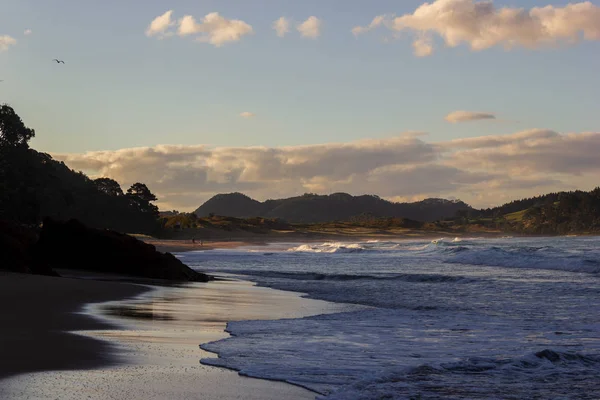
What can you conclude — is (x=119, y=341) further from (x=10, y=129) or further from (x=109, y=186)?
(x=109, y=186)

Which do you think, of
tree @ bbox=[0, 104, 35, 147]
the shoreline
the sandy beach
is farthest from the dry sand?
the sandy beach

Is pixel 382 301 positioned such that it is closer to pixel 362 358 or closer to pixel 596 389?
pixel 362 358

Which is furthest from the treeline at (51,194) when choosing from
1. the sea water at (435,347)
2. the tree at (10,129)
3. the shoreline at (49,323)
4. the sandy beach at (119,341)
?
the sea water at (435,347)

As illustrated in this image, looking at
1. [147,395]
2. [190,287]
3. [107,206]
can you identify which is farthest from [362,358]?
[107,206]

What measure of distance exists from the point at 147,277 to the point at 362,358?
18.9 m

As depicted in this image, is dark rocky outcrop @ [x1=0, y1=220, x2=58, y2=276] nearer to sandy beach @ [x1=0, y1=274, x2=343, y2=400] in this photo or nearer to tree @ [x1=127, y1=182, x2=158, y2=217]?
sandy beach @ [x1=0, y1=274, x2=343, y2=400]

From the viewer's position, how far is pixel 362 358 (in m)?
10.9

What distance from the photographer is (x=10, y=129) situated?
55.4m

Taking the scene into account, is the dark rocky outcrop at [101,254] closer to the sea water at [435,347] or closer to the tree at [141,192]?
the sea water at [435,347]

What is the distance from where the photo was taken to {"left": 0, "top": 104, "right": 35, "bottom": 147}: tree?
5512cm

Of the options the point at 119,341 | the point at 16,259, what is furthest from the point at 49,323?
the point at 16,259

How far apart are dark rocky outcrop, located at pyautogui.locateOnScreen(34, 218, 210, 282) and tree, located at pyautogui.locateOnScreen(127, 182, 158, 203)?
96642 mm

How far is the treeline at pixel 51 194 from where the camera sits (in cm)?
5256

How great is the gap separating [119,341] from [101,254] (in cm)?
1860
